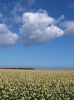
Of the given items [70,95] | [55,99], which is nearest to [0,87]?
[70,95]

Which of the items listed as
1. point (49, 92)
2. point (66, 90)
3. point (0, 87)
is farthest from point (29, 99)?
point (0, 87)

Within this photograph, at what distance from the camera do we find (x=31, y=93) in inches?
1057

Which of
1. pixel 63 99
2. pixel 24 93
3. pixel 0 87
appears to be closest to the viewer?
pixel 63 99

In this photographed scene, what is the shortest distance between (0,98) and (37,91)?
4.38 meters

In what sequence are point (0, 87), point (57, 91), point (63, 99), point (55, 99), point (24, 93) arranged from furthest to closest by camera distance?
1. point (0, 87)
2. point (57, 91)
3. point (24, 93)
4. point (63, 99)
5. point (55, 99)

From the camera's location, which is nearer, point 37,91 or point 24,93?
point 24,93

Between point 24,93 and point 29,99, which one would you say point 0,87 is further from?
point 29,99

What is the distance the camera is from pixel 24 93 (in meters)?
26.5

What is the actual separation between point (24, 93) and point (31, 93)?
2.26 ft

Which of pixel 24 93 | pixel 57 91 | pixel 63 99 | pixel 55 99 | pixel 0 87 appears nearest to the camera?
pixel 55 99

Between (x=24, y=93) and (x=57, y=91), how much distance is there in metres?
3.29

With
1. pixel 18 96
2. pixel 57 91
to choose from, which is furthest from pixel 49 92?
pixel 18 96

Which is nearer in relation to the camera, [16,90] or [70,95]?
[70,95]

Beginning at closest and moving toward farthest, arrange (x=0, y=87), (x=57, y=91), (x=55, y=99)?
(x=55, y=99) < (x=57, y=91) < (x=0, y=87)
